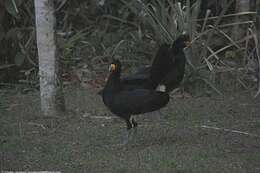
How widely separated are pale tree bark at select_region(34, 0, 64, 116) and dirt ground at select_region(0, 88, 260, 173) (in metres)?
0.20

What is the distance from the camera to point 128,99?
6230mm

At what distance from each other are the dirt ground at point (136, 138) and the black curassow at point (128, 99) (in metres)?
0.37

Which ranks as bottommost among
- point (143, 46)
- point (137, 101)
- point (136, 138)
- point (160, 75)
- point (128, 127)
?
point (136, 138)

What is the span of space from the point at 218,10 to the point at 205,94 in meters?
3.09

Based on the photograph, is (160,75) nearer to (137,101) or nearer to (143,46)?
(137,101)

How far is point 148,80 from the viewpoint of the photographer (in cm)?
671

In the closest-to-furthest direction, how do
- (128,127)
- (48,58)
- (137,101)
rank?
(137,101)
(128,127)
(48,58)

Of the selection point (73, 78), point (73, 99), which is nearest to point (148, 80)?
point (73, 99)

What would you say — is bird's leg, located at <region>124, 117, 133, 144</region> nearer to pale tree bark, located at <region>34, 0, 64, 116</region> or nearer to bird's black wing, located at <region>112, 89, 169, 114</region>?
bird's black wing, located at <region>112, 89, 169, 114</region>

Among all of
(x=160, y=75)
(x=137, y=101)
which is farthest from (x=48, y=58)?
(x=137, y=101)

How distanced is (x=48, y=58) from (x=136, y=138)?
144cm

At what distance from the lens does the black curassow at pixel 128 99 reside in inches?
245

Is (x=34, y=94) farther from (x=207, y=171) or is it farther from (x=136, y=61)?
(x=207, y=171)

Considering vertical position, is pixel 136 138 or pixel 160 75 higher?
pixel 160 75
